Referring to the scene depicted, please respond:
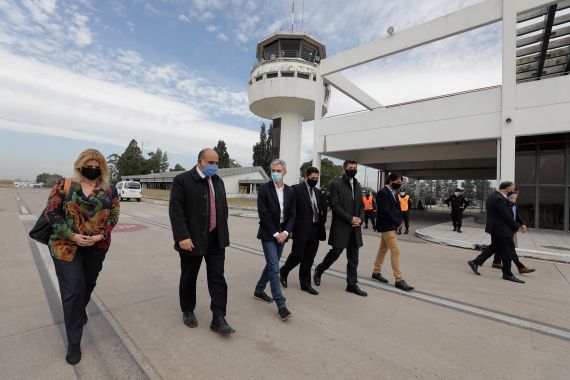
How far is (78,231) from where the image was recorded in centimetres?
269

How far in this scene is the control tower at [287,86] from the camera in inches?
1335

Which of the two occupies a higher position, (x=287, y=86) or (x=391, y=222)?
(x=287, y=86)

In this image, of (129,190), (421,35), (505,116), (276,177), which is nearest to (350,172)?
(276,177)

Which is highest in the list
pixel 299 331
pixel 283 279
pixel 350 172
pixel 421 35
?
pixel 421 35

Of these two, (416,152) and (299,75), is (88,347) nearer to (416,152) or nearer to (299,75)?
(416,152)

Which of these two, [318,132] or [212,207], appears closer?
[212,207]

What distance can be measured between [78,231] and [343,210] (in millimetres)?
3193

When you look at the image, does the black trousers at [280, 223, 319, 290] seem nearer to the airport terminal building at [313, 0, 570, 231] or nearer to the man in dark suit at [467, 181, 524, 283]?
the man in dark suit at [467, 181, 524, 283]

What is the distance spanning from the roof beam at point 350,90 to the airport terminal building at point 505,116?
31.1 inches

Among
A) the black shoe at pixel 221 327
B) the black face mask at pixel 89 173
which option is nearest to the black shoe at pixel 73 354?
the black shoe at pixel 221 327

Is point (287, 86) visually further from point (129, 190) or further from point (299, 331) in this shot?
point (299, 331)

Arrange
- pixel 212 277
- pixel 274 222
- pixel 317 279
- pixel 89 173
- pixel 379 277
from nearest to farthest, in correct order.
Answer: pixel 89 173
pixel 212 277
pixel 274 222
pixel 317 279
pixel 379 277

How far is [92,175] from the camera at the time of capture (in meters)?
2.79

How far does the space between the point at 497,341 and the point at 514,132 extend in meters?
11.7
